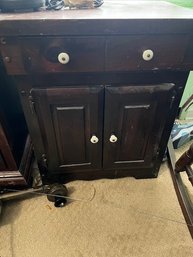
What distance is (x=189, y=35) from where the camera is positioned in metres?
0.62

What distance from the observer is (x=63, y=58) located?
63 cm

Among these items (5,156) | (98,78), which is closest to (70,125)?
(98,78)

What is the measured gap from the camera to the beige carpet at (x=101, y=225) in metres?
0.87

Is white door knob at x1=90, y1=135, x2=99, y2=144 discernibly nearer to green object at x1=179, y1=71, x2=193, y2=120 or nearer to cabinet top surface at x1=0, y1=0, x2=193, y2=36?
cabinet top surface at x1=0, y1=0, x2=193, y2=36

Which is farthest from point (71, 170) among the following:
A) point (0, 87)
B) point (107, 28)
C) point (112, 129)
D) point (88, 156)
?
point (107, 28)

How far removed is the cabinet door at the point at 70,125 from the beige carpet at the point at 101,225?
20 centimetres

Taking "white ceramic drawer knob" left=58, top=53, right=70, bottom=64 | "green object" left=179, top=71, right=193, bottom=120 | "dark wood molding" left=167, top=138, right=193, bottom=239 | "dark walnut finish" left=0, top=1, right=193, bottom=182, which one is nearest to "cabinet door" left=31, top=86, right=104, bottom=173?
"dark walnut finish" left=0, top=1, right=193, bottom=182

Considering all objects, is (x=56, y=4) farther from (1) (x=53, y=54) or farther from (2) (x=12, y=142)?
(2) (x=12, y=142)

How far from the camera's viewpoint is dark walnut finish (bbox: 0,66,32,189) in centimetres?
86

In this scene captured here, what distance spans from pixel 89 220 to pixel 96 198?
125 millimetres

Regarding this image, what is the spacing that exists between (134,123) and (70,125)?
28 centimetres

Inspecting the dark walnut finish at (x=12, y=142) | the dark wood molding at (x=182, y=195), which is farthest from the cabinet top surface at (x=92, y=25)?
the dark wood molding at (x=182, y=195)

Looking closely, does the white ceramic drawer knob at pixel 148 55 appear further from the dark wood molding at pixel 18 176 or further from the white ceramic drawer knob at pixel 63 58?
the dark wood molding at pixel 18 176

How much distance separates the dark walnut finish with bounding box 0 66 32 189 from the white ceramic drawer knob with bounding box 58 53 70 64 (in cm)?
36
